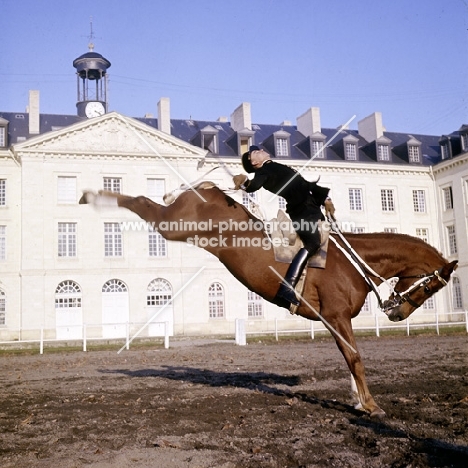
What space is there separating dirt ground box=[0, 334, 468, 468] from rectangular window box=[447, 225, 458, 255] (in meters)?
44.5

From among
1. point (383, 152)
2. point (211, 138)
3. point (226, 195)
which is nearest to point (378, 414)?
point (226, 195)

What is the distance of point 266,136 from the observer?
188 feet

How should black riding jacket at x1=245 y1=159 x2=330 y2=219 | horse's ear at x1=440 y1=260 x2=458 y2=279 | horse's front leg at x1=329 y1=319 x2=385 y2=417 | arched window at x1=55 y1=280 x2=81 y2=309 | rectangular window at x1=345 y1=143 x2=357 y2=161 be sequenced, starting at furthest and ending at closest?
rectangular window at x1=345 y1=143 x2=357 y2=161, arched window at x1=55 y1=280 x2=81 y2=309, horse's ear at x1=440 y1=260 x2=458 y2=279, black riding jacket at x1=245 y1=159 x2=330 y2=219, horse's front leg at x1=329 y1=319 x2=385 y2=417

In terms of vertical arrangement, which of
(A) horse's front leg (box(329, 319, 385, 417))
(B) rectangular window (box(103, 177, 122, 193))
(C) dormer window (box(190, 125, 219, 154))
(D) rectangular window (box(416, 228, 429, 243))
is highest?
(C) dormer window (box(190, 125, 219, 154))

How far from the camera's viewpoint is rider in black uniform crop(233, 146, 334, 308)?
8016 mm

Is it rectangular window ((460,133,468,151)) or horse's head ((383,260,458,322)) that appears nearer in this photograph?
horse's head ((383,260,458,322))

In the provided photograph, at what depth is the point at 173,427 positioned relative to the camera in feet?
23.1

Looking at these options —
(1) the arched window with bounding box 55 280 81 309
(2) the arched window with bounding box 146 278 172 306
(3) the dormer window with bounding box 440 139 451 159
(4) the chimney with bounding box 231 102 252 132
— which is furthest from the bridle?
(3) the dormer window with bounding box 440 139 451 159

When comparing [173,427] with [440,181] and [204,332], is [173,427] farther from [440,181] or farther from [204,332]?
[440,181]

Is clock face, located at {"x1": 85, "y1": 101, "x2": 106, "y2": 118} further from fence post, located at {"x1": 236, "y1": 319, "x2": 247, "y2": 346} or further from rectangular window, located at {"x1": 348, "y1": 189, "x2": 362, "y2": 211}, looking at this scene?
fence post, located at {"x1": 236, "y1": 319, "x2": 247, "y2": 346}

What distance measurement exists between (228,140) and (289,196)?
46054 millimetres

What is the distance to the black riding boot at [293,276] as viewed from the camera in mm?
7955

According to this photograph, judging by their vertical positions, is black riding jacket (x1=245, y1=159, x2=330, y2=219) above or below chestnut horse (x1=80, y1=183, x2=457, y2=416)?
above

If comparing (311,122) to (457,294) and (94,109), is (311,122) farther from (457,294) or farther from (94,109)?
(457,294)
